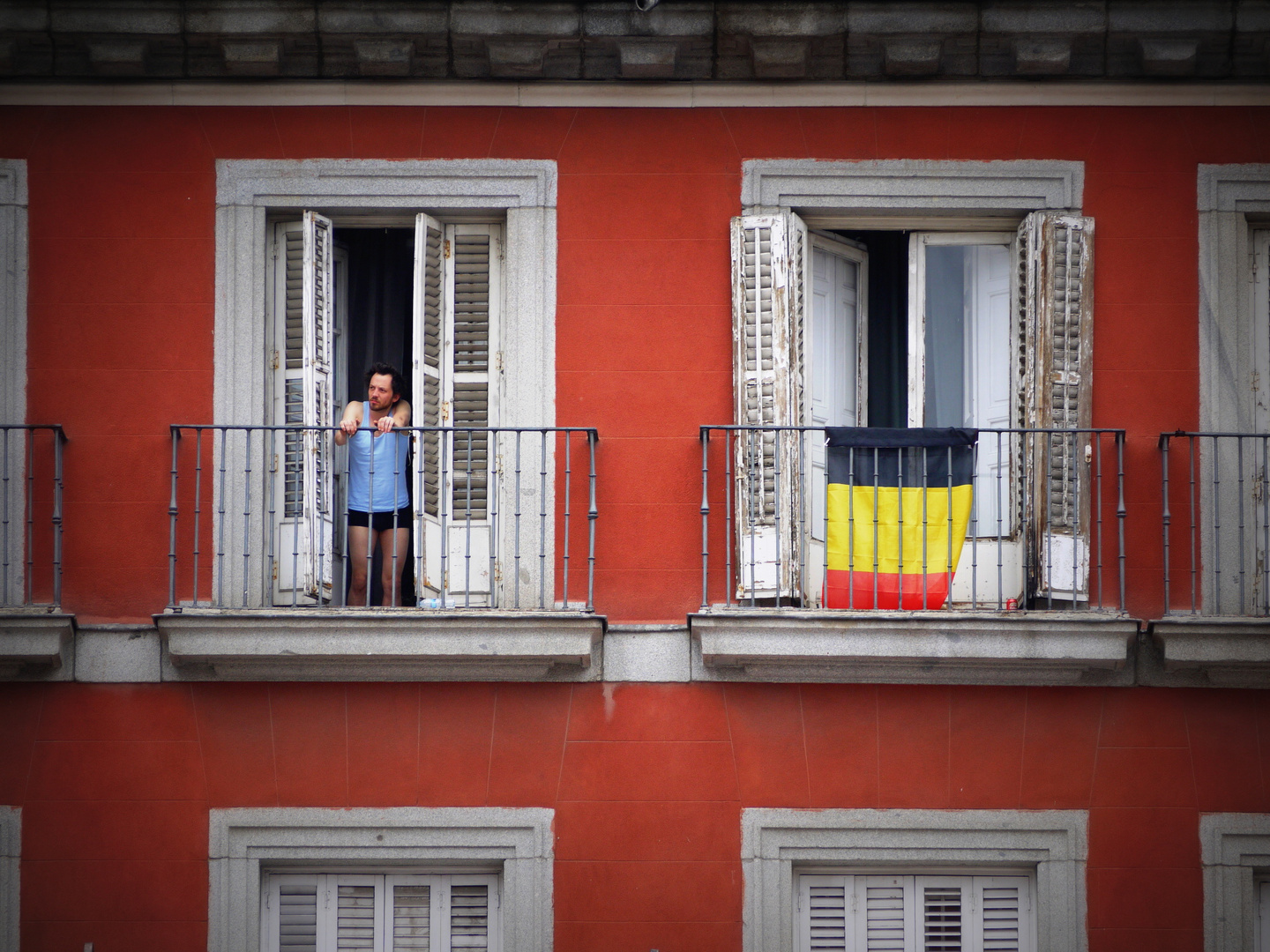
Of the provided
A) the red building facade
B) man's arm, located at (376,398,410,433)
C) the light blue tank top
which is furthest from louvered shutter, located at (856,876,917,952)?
man's arm, located at (376,398,410,433)

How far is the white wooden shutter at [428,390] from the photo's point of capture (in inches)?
377

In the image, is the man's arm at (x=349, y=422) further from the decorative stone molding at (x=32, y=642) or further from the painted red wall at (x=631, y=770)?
the decorative stone molding at (x=32, y=642)

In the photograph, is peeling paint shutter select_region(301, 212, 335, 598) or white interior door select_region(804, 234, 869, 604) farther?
white interior door select_region(804, 234, 869, 604)

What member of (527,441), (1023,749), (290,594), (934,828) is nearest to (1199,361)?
(1023,749)

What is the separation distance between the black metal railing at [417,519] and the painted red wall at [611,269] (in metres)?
0.15

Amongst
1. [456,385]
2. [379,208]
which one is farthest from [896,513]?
[379,208]

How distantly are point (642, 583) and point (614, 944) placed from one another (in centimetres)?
193

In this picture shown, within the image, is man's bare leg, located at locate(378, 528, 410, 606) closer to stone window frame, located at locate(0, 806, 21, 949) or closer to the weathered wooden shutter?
the weathered wooden shutter

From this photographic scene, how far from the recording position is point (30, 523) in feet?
30.9

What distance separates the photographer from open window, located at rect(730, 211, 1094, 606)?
9.41m

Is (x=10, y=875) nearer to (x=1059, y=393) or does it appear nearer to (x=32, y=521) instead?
(x=32, y=521)

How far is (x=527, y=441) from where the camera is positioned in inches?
376

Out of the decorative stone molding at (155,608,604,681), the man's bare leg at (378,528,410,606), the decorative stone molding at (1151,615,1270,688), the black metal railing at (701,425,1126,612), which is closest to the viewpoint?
the decorative stone molding at (155,608,604,681)

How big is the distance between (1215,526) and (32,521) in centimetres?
651
